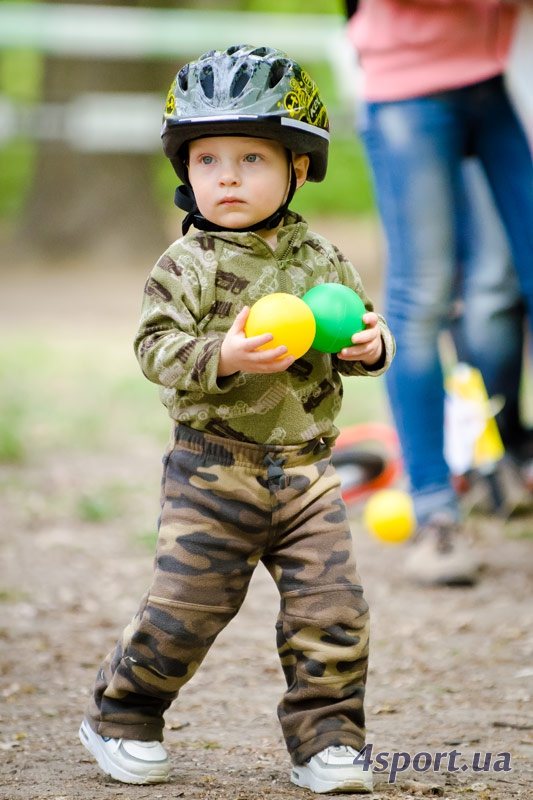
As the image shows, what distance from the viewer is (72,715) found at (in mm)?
3174

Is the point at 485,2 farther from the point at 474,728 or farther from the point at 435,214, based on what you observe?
the point at 474,728

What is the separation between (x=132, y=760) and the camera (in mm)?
2664

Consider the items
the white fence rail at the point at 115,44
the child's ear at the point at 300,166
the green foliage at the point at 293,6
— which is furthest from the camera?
the green foliage at the point at 293,6

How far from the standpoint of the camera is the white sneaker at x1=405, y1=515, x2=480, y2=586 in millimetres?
4301

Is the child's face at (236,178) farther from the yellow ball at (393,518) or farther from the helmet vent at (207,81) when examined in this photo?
the yellow ball at (393,518)

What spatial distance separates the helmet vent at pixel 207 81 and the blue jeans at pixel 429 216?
66.0 inches

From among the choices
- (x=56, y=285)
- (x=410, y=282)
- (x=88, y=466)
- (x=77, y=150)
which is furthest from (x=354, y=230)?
(x=410, y=282)

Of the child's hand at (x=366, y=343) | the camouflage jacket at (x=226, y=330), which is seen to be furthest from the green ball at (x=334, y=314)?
the camouflage jacket at (x=226, y=330)

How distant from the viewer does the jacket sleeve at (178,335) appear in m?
2.47

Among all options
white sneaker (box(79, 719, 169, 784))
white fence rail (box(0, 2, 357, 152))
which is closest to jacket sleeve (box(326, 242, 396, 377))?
white sneaker (box(79, 719, 169, 784))

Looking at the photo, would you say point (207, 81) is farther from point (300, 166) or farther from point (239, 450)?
point (239, 450)

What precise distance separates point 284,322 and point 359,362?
33 centimetres

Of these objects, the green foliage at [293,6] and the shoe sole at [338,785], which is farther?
the green foliage at [293,6]

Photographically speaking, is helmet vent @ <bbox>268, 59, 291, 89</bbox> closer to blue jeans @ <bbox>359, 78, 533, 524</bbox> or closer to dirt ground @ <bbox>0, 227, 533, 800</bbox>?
dirt ground @ <bbox>0, 227, 533, 800</bbox>
